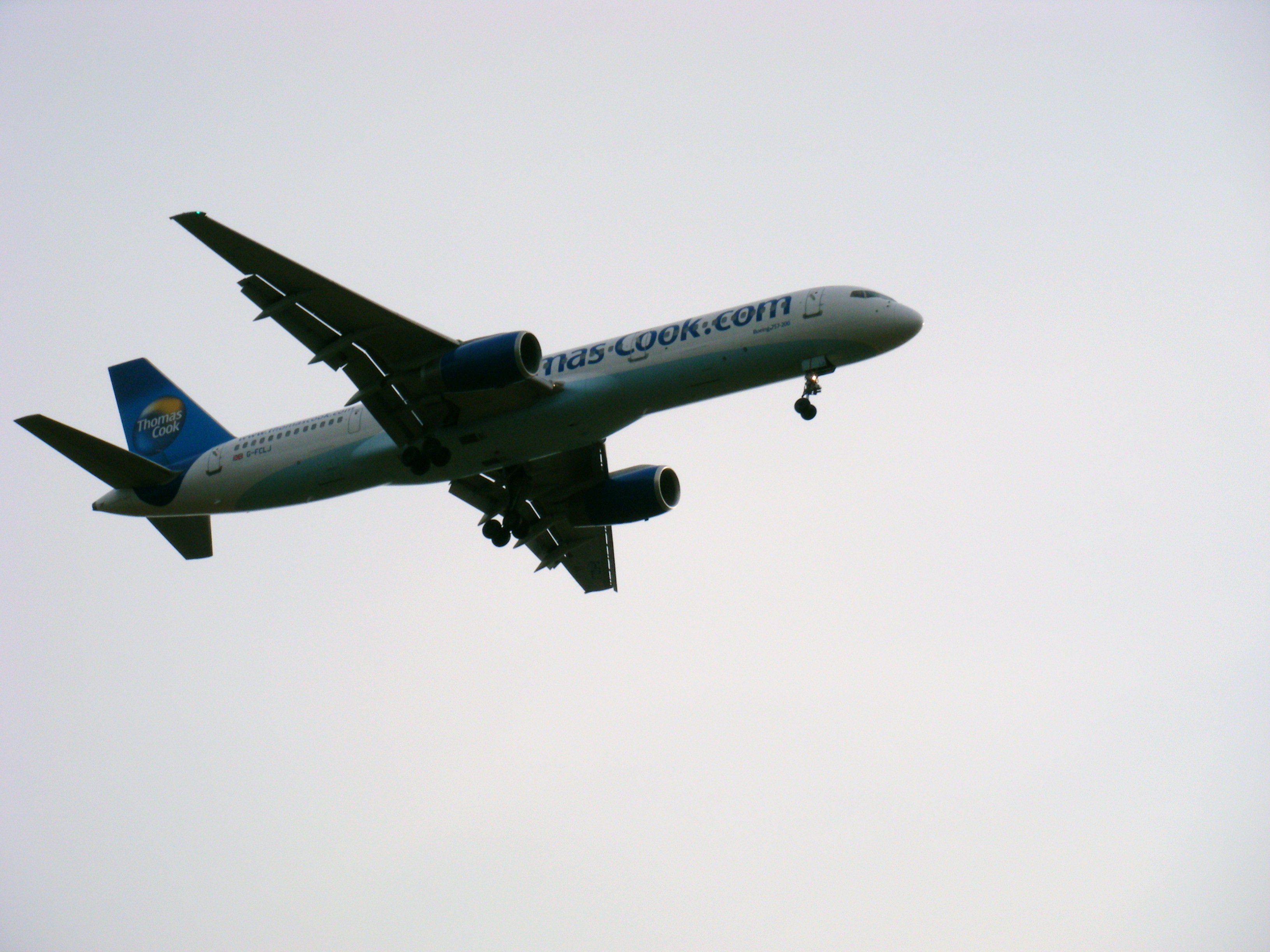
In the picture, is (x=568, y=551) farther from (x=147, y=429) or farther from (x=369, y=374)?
(x=147, y=429)

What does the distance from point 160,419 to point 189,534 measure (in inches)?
146

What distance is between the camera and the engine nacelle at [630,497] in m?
37.2

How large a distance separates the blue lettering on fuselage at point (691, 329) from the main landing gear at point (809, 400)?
1.48 meters

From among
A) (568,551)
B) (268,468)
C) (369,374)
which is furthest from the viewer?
(568,551)

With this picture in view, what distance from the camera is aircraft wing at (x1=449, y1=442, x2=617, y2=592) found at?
124 feet

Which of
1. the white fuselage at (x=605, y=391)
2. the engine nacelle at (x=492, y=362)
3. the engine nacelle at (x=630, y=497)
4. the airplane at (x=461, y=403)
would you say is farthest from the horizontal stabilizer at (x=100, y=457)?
the engine nacelle at (x=630, y=497)

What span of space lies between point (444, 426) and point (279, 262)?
228 inches

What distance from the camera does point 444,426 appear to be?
3275 centimetres

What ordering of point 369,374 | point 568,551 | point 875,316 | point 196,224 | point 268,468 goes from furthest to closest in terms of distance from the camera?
point 568,551 → point 268,468 → point 369,374 → point 875,316 → point 196,224

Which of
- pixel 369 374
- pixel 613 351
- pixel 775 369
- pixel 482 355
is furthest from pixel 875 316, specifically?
pixel 369 374

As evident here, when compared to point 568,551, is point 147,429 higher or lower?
higher

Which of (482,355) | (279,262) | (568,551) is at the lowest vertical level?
(568,551)

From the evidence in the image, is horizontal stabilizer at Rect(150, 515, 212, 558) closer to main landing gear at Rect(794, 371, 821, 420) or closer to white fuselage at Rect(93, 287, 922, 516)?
white fuselage at Rect(93, 287, 922, 516)

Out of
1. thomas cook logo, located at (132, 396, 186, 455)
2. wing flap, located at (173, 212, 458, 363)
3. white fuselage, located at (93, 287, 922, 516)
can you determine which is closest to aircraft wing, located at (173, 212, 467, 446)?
wing flap, located at (173, 212, 458, 363)
